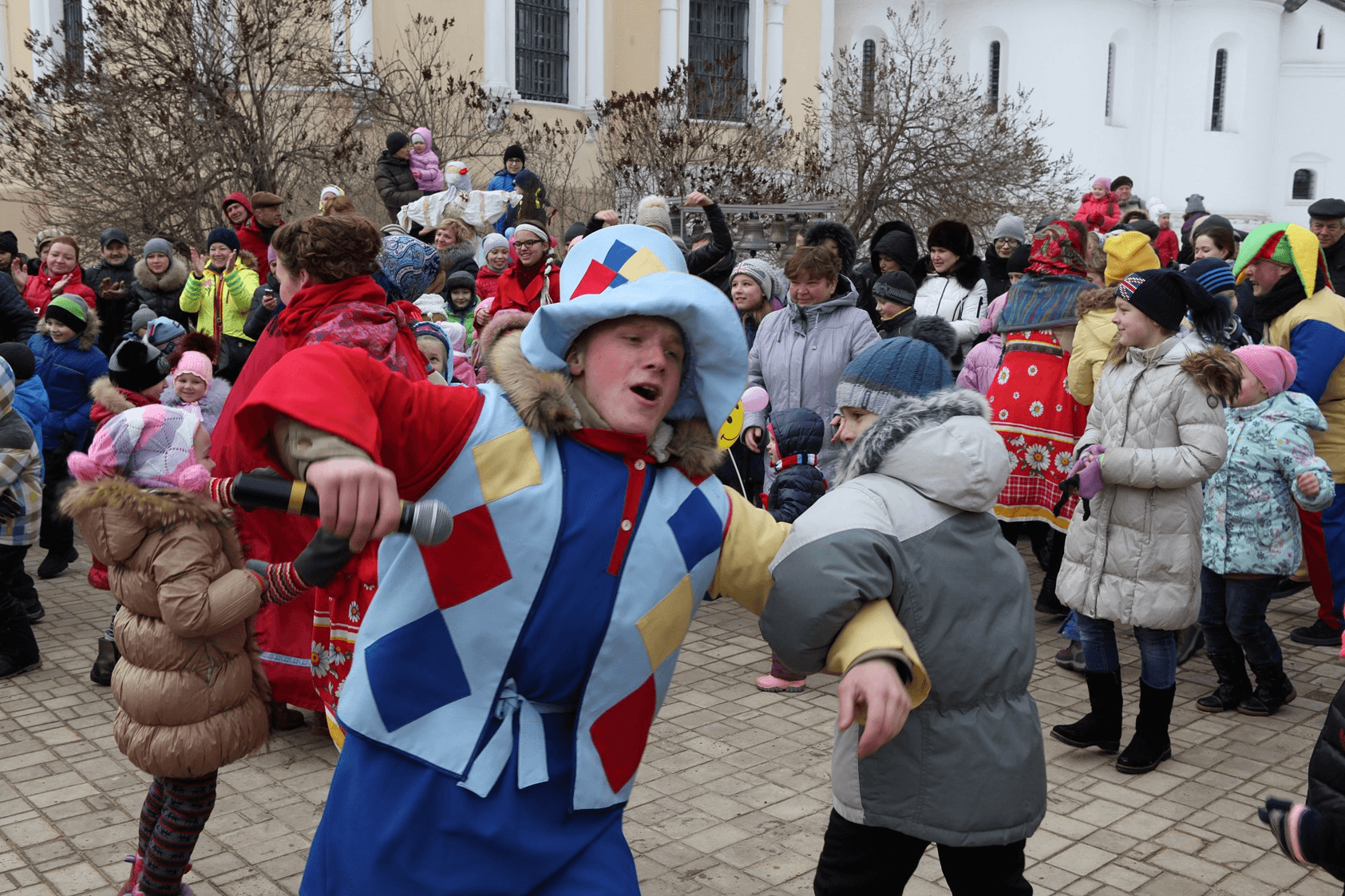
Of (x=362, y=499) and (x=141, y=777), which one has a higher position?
(x=362, y=499)

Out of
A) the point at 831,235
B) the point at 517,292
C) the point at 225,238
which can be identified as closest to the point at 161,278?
the point at 225,238

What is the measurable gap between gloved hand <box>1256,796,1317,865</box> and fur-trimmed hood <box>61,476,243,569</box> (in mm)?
2927

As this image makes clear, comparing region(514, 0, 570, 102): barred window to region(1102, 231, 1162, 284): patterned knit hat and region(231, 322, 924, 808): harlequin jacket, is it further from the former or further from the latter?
region(231, 322, 924, 808): harlequin jacket

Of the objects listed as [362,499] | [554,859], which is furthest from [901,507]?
[362,499]

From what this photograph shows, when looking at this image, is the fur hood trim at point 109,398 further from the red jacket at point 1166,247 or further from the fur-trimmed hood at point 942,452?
the red jacket at point 1166,247

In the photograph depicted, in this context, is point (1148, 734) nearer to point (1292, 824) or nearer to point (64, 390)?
point (1292, 824)

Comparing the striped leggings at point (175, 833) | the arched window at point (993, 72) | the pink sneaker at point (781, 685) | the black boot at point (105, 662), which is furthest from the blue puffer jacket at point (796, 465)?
the arched window at point (993, 72)

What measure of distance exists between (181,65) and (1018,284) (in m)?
12.7

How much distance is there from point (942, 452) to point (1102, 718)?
109 inches

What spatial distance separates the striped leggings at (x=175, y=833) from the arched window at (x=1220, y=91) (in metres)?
43.4

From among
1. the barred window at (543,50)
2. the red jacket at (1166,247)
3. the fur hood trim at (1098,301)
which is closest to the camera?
the fur hood trim at (1098,301)

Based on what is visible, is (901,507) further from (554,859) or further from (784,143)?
(784,143)

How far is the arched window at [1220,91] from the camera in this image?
41031 mm

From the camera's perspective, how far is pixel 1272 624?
23.8 feet
